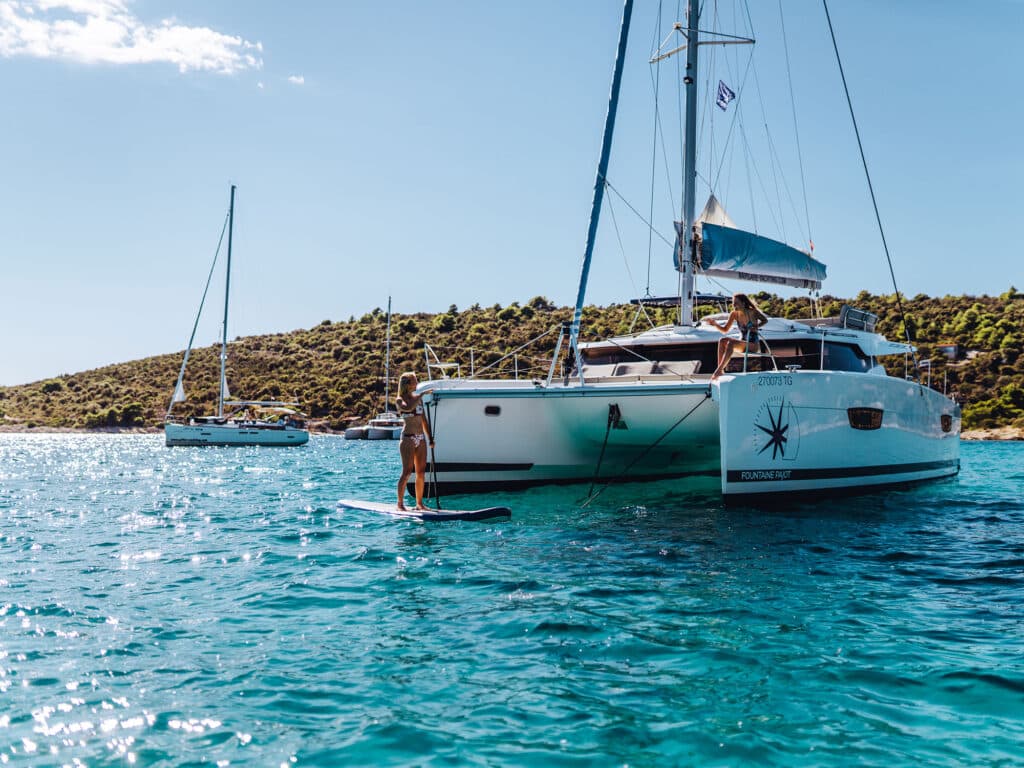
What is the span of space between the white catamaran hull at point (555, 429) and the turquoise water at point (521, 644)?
72.8 inches

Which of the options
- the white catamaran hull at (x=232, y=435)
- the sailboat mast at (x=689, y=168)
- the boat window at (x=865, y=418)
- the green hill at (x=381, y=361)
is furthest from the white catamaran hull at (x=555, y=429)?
the white catamaran hull at (x=232, y=435)

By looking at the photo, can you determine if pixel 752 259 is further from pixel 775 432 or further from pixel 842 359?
pixel 775 432

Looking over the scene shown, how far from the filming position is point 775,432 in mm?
10125

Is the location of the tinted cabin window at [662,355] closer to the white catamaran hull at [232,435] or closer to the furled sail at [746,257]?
the furled sail at [746,257]

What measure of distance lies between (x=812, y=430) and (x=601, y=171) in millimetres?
5059

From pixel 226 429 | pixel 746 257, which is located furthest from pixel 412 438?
pixel 226 429

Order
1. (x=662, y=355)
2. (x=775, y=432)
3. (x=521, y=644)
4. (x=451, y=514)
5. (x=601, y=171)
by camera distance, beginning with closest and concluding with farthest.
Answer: (x=521, y=644), (x=451, y=514), (x=775, y=432), (x=601, y=171), (x=662, y=355)

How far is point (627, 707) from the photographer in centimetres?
362

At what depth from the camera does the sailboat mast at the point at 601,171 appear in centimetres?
1152

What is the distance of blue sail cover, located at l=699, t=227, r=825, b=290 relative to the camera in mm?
13570

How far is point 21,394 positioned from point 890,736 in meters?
90.2

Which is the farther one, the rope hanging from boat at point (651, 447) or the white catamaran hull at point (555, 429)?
the white catamaran hull at point (555, 429)

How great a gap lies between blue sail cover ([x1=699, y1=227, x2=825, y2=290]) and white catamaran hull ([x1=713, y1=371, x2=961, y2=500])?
3.20 meters

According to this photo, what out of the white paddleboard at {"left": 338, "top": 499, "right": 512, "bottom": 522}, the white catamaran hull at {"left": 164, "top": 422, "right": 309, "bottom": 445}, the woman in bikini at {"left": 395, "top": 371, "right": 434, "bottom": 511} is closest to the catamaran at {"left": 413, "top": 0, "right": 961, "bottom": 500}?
the woman in bikini at {"left": 395, "top": 371, "right": 434, "bottom": 511}
